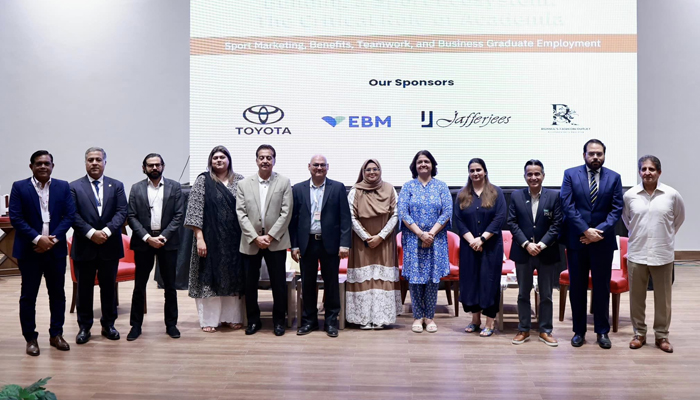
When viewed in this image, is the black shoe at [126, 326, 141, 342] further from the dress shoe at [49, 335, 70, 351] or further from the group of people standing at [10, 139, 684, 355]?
the dress shoe at [49, 335, 70, 351]

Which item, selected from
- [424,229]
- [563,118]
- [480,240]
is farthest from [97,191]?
[563,118]

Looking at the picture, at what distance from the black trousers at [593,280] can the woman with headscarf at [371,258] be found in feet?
4.30

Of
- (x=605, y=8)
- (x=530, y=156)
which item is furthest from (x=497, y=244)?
(x=605, y=8)

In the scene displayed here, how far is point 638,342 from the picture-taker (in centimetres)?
399

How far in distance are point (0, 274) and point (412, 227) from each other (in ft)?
18.4

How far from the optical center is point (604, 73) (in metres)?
6.32

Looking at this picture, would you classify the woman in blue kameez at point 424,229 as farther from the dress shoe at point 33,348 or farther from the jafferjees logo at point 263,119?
the dress shoe at point 33,348

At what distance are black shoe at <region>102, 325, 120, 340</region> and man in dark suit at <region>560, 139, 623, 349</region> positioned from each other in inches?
129

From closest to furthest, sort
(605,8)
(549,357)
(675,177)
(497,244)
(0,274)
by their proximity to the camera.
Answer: (549,357)
(497,244)
(605,8)
(0,274)
(675,177)

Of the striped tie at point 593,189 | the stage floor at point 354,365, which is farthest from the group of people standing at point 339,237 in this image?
the stage floor at point 354,365

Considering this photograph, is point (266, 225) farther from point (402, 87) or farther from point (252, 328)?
point (402, 87)

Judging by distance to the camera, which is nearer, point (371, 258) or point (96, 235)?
point (96, 235)

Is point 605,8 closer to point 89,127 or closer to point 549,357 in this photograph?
point 549,357

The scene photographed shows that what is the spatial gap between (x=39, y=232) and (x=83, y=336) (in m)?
0.83
